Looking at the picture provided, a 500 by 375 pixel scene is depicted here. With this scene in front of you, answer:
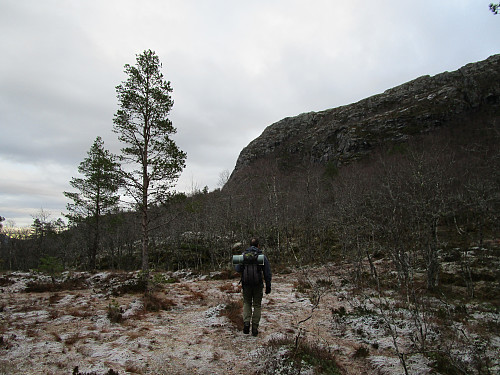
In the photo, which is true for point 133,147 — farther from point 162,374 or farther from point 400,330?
point 400,330

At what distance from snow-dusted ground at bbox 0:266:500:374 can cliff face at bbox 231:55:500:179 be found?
49.9 m

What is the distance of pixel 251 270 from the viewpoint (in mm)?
5840

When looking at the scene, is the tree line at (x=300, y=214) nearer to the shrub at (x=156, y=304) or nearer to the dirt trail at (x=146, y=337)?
the shrub at (x=156, y=304)

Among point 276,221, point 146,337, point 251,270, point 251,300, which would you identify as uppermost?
point 276,221

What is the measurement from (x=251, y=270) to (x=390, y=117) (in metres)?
97.8

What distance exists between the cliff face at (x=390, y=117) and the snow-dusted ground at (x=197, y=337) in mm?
49882

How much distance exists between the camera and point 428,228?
8.72 meters

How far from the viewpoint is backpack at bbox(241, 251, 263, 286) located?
578 centimetres

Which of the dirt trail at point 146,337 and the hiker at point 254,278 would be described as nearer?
the dirt trail at point 146,337

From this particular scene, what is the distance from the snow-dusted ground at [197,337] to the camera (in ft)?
15.2

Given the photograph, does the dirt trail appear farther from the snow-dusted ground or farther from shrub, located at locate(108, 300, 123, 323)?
shrub, located at locate(108, 300, 123, 323)

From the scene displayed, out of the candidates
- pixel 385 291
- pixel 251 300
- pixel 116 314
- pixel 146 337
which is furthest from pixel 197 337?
pixel 385 291

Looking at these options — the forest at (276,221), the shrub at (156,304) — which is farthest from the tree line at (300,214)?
the shrub at (156,304)

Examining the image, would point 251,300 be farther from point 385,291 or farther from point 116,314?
point 385,291
